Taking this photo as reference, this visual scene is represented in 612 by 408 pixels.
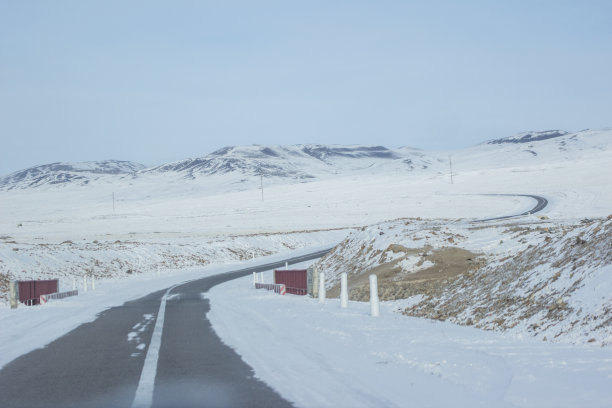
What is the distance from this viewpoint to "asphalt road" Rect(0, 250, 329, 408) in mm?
7000

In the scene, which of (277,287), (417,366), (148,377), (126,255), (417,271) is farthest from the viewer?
(126,255)

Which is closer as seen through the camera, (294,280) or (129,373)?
(129,373)

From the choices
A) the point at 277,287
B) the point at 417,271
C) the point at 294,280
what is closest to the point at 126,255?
the point at 277,287

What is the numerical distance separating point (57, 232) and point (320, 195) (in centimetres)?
6775

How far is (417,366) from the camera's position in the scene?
843 centimetres

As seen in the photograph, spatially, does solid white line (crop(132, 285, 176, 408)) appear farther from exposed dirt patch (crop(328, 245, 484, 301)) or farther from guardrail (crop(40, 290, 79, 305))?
guardrail (crop(40, 290, 79, 305))

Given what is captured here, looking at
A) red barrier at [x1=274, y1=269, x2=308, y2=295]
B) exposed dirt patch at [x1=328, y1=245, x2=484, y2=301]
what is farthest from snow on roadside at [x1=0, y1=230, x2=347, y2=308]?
exposed dirt patch at [x1=328, y1=245, x2=484, y2=301]

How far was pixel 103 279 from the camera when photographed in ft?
157

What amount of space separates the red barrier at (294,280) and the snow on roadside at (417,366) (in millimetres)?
11367

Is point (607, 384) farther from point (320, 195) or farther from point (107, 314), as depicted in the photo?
point (320, 195)

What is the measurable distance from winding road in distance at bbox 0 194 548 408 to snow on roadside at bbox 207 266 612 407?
38 centimetres

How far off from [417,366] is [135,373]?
11.9 feet

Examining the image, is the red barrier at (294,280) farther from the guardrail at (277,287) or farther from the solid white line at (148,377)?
the solid white line at (148,377)

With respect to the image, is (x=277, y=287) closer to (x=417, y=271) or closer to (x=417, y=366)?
(x=417, y=271)
